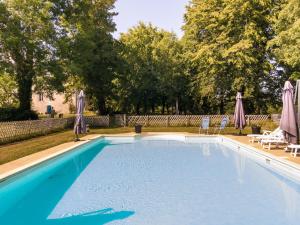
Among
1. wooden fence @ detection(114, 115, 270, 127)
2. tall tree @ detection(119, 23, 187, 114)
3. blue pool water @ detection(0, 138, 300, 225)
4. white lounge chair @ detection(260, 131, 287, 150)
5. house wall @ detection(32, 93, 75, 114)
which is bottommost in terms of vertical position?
blue pool water @ detection(0, 138, 300, 225)

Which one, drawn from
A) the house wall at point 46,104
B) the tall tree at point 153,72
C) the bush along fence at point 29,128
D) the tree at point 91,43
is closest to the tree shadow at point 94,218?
the bush along fence at point 29,128

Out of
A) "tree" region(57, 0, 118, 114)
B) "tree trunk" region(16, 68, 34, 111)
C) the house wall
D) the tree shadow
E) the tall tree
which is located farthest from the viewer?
the house wall

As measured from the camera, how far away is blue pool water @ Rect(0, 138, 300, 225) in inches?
263

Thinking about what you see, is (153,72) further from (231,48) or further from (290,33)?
(290,33)

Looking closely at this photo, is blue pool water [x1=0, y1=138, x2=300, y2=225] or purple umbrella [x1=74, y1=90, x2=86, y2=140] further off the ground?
purple umbrella [x1=74, y1=90, x2=86, y2=140]

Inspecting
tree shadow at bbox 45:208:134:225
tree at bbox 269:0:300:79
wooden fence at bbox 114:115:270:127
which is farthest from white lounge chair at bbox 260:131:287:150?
wooden fence at bbox 114:115:270:127

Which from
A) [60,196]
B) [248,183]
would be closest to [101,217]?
[60,196]

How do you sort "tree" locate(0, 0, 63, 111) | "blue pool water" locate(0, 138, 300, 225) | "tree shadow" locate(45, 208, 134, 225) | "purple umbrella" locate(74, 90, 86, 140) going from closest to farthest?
"tree shadow" locate(45, 208, 134, 225)
"blue pool water" locate(0, 138, 300, 225)
"purple umbrella" locate(74, 90, 86, 140)
"tree" locate(0, 0, 63, 111)

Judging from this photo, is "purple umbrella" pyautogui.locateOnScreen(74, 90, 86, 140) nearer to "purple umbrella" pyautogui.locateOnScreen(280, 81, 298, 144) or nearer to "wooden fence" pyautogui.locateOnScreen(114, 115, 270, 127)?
"purple umbrella" pyautogui.locateOnScreen(280, 81, 298, 144)

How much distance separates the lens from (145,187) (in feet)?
30.3

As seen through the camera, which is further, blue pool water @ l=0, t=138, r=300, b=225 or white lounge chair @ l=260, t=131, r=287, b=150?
white lounge chair @ l=260, t=131, r=287, b=150

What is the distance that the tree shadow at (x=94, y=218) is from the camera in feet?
21.0

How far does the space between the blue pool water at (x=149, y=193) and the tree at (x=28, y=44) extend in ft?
51.3

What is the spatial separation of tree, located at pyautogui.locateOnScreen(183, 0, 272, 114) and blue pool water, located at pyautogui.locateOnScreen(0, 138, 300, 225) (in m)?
17.0
